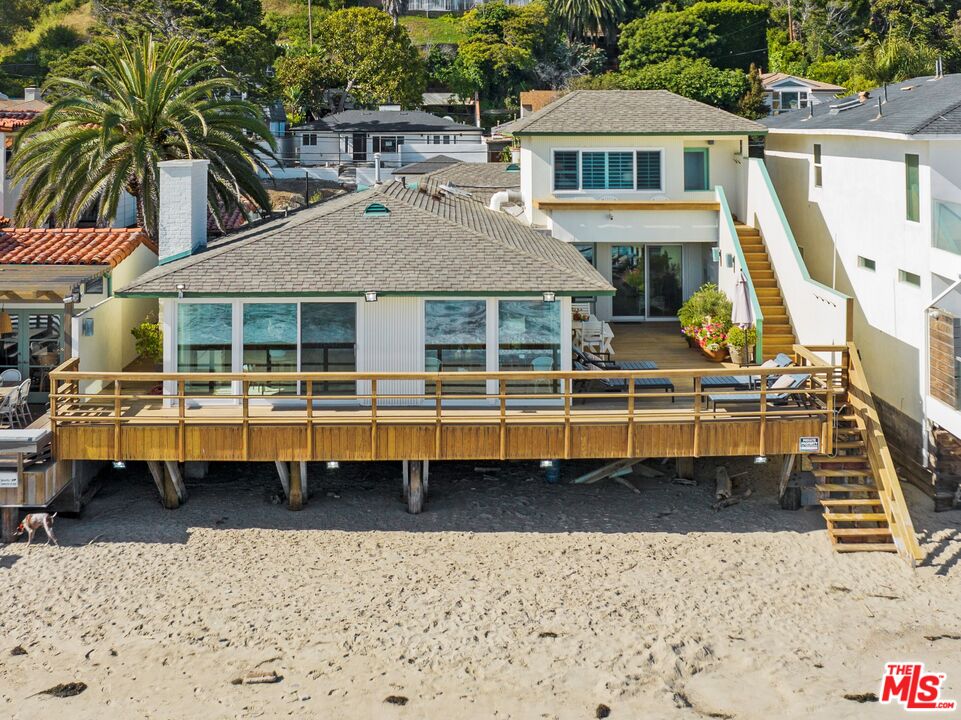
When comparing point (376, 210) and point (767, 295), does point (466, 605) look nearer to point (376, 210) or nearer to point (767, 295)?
point (376, 210)

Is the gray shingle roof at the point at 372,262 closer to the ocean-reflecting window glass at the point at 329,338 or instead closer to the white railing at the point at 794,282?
the ocean-reflecting window glass at the point at 329,338

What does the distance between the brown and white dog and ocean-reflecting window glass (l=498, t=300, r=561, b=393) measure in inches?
288

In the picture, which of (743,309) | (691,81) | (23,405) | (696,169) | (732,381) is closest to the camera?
(732,381)

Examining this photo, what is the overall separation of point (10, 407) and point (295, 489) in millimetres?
4724

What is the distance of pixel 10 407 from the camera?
17484 mm

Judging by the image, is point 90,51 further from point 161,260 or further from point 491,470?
point 491,470

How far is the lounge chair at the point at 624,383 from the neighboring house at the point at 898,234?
14.0 ft

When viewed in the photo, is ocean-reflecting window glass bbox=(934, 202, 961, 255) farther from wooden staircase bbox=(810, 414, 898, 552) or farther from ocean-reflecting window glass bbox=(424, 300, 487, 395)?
ocean-reflecting window glass bbox=(424, 300, 487, 395)

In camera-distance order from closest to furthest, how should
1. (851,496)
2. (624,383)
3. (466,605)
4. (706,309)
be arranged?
(466,605), (851,496), (624,383), (706,309)

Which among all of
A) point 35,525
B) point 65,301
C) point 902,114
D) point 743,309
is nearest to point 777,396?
point 743,309

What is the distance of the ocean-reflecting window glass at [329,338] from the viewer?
1778 centimetres

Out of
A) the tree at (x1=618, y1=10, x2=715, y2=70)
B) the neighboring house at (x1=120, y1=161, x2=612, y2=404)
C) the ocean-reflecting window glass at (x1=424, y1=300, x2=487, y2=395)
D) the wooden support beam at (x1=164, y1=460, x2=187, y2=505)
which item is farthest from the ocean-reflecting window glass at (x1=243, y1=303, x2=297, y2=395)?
the tree at (x1=618, y1=10, x2=715, y2=70)

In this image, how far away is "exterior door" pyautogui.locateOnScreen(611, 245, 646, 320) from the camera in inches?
973

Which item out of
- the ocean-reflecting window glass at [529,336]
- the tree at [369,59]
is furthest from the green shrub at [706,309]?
the tree at [369,59]
